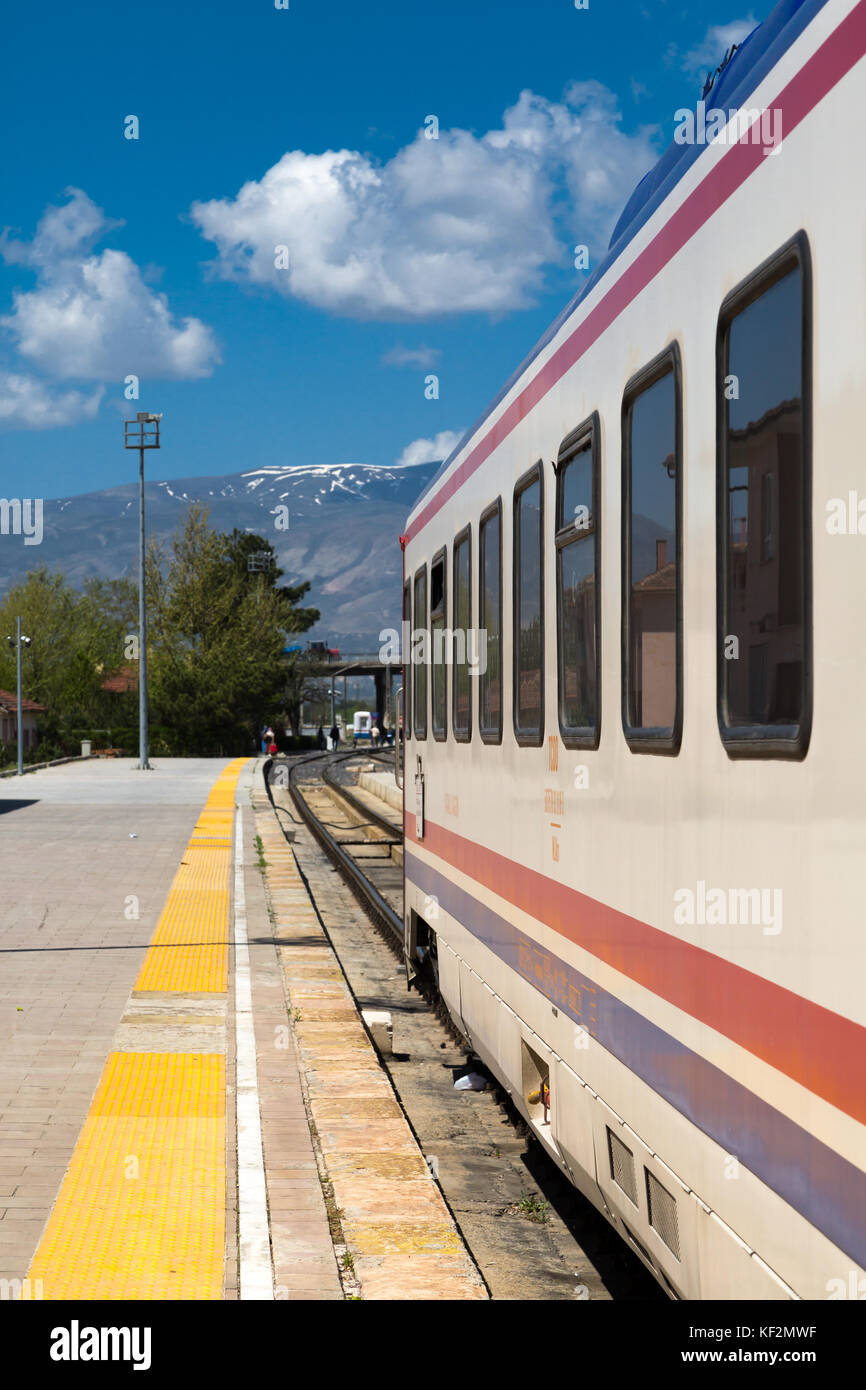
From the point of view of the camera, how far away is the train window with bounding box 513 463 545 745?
6164 millimetres

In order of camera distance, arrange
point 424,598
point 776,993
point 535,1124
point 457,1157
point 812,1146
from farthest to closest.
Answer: point 424,598
point 457,1157
point 535,1124
point 776,993
point 812,1146

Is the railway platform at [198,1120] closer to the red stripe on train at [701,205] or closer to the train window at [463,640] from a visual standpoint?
the train window at [463,640]

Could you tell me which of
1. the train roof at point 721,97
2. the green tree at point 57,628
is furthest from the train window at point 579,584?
the green tree at point 57,628

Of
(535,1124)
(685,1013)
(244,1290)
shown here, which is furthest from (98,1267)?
(685,1013)

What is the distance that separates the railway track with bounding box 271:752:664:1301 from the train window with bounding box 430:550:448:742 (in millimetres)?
2128

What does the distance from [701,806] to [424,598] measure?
647cm

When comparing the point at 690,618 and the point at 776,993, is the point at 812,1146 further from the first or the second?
the point at 690,618

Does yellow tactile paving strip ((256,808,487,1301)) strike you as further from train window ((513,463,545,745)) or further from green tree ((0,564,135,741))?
green tree ((0,564,135,741))

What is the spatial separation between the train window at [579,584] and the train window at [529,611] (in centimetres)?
35

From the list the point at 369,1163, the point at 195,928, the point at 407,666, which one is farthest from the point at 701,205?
the point at 195,928

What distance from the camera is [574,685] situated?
5473 mm

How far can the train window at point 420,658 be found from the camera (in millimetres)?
10203

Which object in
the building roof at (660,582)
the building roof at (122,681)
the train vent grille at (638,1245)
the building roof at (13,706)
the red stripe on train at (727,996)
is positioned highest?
the building roof at (122,681)

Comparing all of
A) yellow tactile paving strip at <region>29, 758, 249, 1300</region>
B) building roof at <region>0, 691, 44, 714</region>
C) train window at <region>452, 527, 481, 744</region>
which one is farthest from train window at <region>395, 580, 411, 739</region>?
building roof at <region>0, 691, 44, 714</region>
